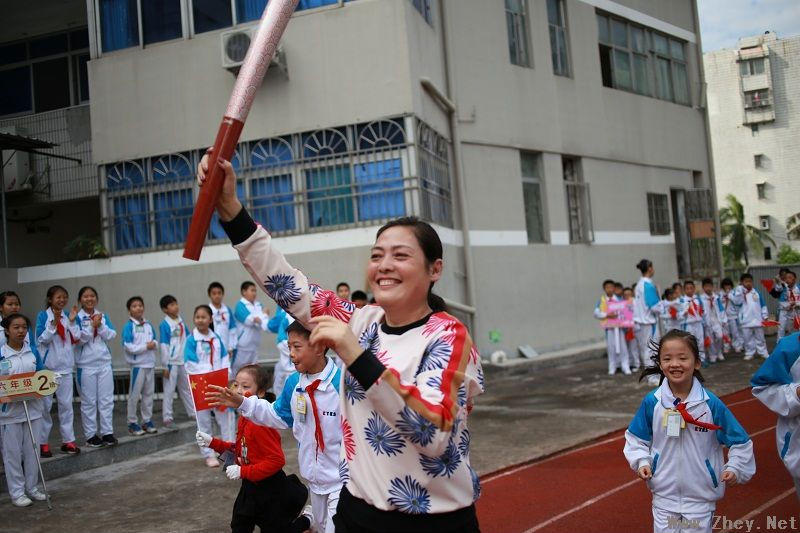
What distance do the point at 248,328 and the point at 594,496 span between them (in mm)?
6250

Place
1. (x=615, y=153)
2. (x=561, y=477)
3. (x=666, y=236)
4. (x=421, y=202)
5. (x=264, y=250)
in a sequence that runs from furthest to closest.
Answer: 1. (x=666, y=236)
2. (x=615, y=153)
3. (x=421, y=202)
4. (x=561, y=477)
5. (x=264, y=250)

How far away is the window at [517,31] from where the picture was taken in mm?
18062

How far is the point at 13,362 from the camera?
7.59m

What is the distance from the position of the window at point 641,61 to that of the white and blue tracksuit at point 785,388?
17230 millimetres

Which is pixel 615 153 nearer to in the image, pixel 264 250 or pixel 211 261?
pixel 211 261

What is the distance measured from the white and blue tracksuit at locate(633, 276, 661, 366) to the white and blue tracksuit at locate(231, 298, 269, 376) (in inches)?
296

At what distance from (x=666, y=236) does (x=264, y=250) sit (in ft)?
67.8

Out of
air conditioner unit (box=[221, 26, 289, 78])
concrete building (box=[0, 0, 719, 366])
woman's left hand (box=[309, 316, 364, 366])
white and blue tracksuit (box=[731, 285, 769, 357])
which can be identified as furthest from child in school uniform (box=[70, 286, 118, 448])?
white and blue tracksuit (box=[731, 285, 769, 357])

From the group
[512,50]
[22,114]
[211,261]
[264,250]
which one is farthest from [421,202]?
[264,250]

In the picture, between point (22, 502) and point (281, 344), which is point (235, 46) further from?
point (22, 502)

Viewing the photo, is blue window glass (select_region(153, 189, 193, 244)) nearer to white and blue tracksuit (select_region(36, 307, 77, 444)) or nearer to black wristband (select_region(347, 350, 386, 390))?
white and blue tracksuit (select_region(36, 307, 77, 444))

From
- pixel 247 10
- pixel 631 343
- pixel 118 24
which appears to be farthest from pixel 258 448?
pixel 118 24

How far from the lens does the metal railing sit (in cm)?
1600

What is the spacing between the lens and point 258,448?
4.82 meters
